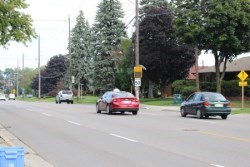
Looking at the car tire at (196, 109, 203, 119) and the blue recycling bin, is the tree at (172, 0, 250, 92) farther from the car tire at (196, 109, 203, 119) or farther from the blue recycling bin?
the blue recycling bin

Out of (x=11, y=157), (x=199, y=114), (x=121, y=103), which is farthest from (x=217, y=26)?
(x=11, y=157)

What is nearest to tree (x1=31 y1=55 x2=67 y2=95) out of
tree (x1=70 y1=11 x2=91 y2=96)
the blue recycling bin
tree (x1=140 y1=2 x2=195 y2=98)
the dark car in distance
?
tree (x1=70 y1=11 x2=91 y2=96)

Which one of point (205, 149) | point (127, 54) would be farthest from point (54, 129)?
point (127, 54)

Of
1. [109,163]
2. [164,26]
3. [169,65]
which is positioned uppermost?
[164,26]

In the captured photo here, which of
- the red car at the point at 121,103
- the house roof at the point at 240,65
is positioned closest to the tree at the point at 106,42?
the house roof at the point at 240,65

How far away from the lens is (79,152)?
13.1 m

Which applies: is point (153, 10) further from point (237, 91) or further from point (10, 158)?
point (10, 158)

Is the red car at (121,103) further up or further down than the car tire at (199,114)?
further up

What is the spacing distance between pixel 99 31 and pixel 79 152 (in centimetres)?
6386

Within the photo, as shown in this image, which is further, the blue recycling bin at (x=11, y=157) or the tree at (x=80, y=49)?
the tree at (x=80, y=49)

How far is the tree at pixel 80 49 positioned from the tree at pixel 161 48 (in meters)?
33.3

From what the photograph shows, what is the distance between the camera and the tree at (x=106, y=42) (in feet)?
244

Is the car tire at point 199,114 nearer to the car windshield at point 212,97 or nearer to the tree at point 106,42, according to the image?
the car windshield at point 212,97

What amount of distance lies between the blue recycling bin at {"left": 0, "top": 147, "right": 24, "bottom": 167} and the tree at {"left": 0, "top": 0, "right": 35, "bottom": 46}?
73.9ft
